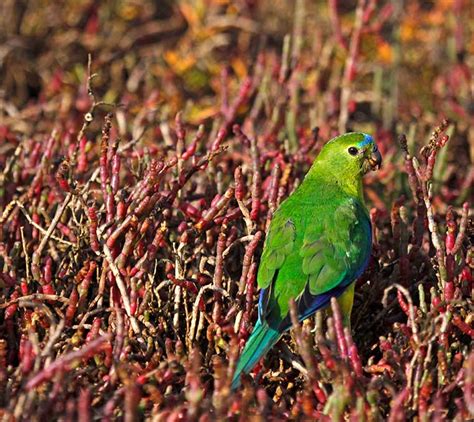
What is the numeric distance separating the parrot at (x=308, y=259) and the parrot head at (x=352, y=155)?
0.41ft

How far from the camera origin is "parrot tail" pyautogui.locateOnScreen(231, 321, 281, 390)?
2.81m

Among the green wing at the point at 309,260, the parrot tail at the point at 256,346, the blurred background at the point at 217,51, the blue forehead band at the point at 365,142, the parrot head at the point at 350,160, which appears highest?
the blurred background at the point at 217,51

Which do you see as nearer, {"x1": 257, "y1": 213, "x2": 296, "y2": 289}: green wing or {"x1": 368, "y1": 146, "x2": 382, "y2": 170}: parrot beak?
{"x1": 257, "y1": 213, "x2": 296, "y2": 289}: green wing

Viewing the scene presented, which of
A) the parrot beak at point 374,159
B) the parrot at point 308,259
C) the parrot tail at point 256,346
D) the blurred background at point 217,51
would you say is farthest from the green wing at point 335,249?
the blurred background at point 217,51

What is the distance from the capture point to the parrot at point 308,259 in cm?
293

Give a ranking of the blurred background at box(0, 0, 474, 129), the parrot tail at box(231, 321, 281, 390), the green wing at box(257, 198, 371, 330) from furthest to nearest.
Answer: the blurred background at box(0, 0, 474, 129) < the green wing at box(257, 198, 371, 330) < the parrot tail at box(231, 321, 281, 390)

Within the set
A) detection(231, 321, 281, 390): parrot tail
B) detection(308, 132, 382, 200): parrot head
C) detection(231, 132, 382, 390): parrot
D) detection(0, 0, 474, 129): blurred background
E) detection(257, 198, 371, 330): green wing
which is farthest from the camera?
detection(0, 0, 474, 129): blurred background

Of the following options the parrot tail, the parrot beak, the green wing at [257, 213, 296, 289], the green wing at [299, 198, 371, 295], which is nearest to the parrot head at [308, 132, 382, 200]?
the parrot beak

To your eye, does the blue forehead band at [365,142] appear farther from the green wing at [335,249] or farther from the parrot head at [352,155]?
the green wing at [335,249]

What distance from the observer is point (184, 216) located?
359cm

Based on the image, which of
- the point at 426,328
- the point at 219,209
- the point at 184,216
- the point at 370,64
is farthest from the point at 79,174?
the point at 370,64

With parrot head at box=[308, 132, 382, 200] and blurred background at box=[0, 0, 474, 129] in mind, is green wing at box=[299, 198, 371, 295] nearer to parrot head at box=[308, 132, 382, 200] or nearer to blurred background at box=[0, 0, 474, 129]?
parrot head at box=[308, 132, 382, 200]

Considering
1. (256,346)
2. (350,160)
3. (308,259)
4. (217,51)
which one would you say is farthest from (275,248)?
(217,51)

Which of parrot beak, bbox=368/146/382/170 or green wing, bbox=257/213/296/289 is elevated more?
parrot beak, bbox=368/146/382/170
